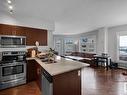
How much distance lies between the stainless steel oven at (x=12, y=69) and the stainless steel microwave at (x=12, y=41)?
29cm

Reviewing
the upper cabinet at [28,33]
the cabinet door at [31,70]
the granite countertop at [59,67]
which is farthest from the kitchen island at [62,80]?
the upper cabinet at [28,33]

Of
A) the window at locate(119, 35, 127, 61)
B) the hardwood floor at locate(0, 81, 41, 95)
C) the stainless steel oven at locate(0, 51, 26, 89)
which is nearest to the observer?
the hardwood floor at locate(0, 81, 41, 95)

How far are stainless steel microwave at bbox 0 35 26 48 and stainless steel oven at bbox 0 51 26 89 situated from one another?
291 millimetres

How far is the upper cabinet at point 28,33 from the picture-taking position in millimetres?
3908

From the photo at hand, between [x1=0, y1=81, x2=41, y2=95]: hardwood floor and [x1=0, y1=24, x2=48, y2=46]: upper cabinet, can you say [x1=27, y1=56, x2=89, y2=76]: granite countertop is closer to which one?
[x1=0, y1=81, x2=41, y2=95]: hardwood floor

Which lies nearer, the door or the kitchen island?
the kitchen island

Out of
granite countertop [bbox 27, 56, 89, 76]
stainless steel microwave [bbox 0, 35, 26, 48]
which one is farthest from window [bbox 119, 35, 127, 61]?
stainless steel microwave [bbox 0, 35, 26, 48]

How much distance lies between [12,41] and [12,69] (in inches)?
39.4

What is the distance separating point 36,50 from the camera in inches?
180

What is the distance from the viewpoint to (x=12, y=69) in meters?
3.57

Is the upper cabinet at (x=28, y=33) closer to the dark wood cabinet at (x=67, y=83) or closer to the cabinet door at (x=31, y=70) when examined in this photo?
the cabinet door at (x=31, y=70)

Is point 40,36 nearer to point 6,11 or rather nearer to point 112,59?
point 6,11

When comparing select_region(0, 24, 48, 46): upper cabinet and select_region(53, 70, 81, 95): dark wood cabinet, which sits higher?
select_region(0, 24, 48, 46): upper cabinet

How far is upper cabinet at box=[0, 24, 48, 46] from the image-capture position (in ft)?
12.8
